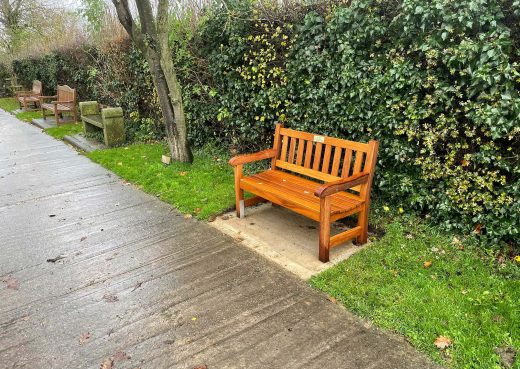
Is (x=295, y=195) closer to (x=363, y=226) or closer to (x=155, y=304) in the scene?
(x=363, y=226)

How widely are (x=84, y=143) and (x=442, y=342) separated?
785 centimetres

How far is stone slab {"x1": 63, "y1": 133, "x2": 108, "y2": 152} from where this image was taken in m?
8.06

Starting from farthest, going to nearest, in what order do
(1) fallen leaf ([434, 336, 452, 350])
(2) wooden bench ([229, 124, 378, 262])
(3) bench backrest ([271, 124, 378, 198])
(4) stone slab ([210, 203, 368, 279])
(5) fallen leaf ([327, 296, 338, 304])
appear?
(3) bench backrest ([271, 124, 378, 198]) < (4) stone slab ([210, 203, 368, 279]) < (2) wooden bench ([229, 124, 378, 262]) < (5) fallen leaf ([327, 296, 338, 304]) < (1) fallen leaf ([434, 336, 452, 350])

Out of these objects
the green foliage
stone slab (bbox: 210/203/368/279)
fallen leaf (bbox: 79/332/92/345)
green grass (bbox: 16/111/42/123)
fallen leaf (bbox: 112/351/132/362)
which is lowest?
fallen leaf (bbox: 112/351/132/362)

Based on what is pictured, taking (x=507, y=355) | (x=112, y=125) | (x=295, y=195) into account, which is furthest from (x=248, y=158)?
(x=112, y=125)

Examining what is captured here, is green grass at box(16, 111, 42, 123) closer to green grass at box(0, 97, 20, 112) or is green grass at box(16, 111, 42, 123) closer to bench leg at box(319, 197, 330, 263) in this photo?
green grass at box(0, 97, 20, 112)

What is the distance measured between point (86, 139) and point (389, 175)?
6.93 meters

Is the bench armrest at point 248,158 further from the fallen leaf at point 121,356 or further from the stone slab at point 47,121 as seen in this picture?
the stone slab at point 47,121

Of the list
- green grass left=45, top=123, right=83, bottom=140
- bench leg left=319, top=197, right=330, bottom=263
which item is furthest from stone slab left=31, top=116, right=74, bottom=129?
bench leg left=319, top=197, right=330, bottom=263

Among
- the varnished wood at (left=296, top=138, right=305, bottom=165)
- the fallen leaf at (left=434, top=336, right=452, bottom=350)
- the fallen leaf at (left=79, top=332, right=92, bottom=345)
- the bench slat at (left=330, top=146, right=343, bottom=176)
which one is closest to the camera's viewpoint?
the fallen leaf at (left=434, top=336, right=452, bottom=350)

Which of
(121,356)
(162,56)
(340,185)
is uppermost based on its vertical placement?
(162,56)

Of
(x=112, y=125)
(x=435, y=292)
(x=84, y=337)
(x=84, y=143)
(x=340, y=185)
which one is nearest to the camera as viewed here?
(x=84, y=337)

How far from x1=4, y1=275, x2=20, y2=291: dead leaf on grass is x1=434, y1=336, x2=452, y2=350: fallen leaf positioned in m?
3.32

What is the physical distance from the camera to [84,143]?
8461 mm
